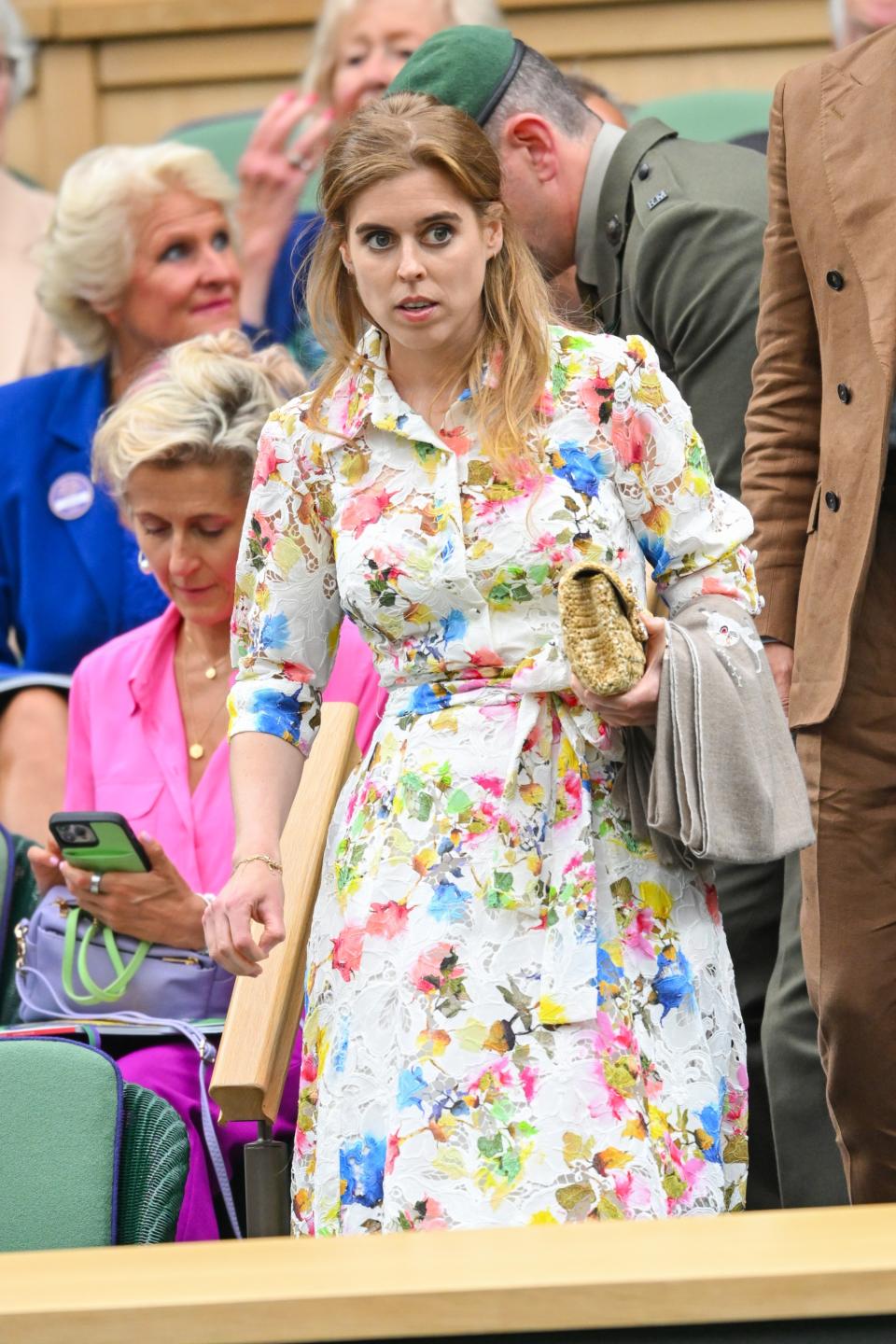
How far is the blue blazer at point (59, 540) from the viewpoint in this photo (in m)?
4.07

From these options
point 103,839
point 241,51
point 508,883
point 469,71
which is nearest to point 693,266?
point 469,71

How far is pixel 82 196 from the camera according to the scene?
177 inches

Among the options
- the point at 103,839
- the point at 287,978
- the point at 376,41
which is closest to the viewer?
the point at 287,978

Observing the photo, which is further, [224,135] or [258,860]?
[224,135]

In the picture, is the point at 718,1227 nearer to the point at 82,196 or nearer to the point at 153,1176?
the point at 153,1176

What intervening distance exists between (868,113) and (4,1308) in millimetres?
1846

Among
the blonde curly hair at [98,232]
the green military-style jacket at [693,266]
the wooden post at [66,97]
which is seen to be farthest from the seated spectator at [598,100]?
the wooden post at [66,97]

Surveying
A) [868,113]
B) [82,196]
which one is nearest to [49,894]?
[868,113]

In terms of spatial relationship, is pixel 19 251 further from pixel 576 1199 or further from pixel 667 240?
pixel 576 1199

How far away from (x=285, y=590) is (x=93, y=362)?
2168 millimetres

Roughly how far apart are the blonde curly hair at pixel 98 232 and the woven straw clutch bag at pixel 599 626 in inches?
102

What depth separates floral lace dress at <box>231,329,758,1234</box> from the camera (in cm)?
215

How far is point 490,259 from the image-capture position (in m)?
2.45

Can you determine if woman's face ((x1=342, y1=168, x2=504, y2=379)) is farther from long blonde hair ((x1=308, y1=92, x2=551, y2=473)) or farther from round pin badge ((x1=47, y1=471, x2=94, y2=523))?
round pin badge ((x1=47, y1=471, x2=94, y2=523))
